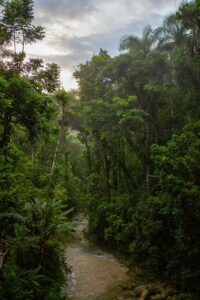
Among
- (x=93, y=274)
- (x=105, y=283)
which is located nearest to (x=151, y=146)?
(x=105, y=283)

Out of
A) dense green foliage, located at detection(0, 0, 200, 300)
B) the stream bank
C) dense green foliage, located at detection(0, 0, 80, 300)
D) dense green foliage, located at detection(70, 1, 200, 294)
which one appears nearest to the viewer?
dense green foliage, located at detection(0, 0, 80, 300)

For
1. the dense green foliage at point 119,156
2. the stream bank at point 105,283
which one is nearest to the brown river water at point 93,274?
the stream bank at point 105,283

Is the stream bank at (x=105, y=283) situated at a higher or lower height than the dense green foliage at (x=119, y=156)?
lower

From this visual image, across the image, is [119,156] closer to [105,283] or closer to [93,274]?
[93,274]

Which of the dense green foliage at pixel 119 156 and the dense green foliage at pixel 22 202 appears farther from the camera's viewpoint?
the dense green foliage at pixel 119 156

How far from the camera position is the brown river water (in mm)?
11289

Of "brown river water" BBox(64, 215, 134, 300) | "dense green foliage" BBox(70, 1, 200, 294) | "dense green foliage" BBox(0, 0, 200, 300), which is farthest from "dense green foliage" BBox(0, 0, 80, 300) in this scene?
"dense green foliage" BBox(70, 1, 200, 294)

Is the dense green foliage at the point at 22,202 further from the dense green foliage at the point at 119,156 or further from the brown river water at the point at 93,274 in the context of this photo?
the brown river water at the point at 93,274

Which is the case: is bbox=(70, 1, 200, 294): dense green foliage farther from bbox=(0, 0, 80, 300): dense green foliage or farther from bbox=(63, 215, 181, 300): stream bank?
bbox=(0, 0, 80, 300): dense green foliage

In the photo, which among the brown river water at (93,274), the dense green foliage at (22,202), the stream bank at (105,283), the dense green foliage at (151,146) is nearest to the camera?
the dense green foliage at (22,202)

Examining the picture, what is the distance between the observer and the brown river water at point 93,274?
37.0 feet

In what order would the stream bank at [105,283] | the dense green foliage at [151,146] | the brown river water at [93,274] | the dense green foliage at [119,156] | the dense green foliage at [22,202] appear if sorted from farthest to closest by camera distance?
the dense green foliage at [151,146], the brown river water at [93,274], the stream bank at [105,283], the dense green foliage at [119,156], the dense green foliage at [22,202]

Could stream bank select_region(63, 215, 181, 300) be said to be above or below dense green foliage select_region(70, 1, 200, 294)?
below

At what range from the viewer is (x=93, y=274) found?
13.4 metres
